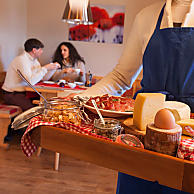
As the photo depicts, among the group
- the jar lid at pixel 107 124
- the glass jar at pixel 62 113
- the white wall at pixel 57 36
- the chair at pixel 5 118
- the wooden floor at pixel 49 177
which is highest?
the white wall at pixel 57 36

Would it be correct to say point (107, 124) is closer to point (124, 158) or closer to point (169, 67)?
point (124, 158)

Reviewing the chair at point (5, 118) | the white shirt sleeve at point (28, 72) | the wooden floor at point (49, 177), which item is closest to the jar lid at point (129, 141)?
the wooden floor at point (49, 177)

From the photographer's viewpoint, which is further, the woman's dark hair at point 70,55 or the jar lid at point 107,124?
the woman's dark hair at point 70,55

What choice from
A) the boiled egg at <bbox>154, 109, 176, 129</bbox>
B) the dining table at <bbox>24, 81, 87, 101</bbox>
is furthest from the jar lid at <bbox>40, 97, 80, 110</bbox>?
the dining table at <bbox>24, 81, 87, 101</bbox>

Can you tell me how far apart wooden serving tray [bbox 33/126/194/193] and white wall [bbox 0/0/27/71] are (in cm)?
460

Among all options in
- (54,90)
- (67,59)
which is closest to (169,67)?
(54,90)

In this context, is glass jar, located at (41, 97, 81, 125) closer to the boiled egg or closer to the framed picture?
the boiled egg

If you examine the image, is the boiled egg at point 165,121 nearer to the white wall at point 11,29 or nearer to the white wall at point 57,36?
the white wall at point 11,29

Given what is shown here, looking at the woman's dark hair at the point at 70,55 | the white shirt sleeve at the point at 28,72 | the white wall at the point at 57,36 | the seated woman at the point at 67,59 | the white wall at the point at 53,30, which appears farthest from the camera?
the white wall at the point at 57,36

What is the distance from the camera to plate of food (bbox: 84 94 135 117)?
96cm

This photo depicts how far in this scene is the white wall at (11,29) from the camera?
4.94m

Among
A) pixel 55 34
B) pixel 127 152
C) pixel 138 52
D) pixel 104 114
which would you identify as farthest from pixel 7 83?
pixel 127 152

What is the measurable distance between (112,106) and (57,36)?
510 cm

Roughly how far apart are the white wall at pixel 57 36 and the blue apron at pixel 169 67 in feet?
14.9
